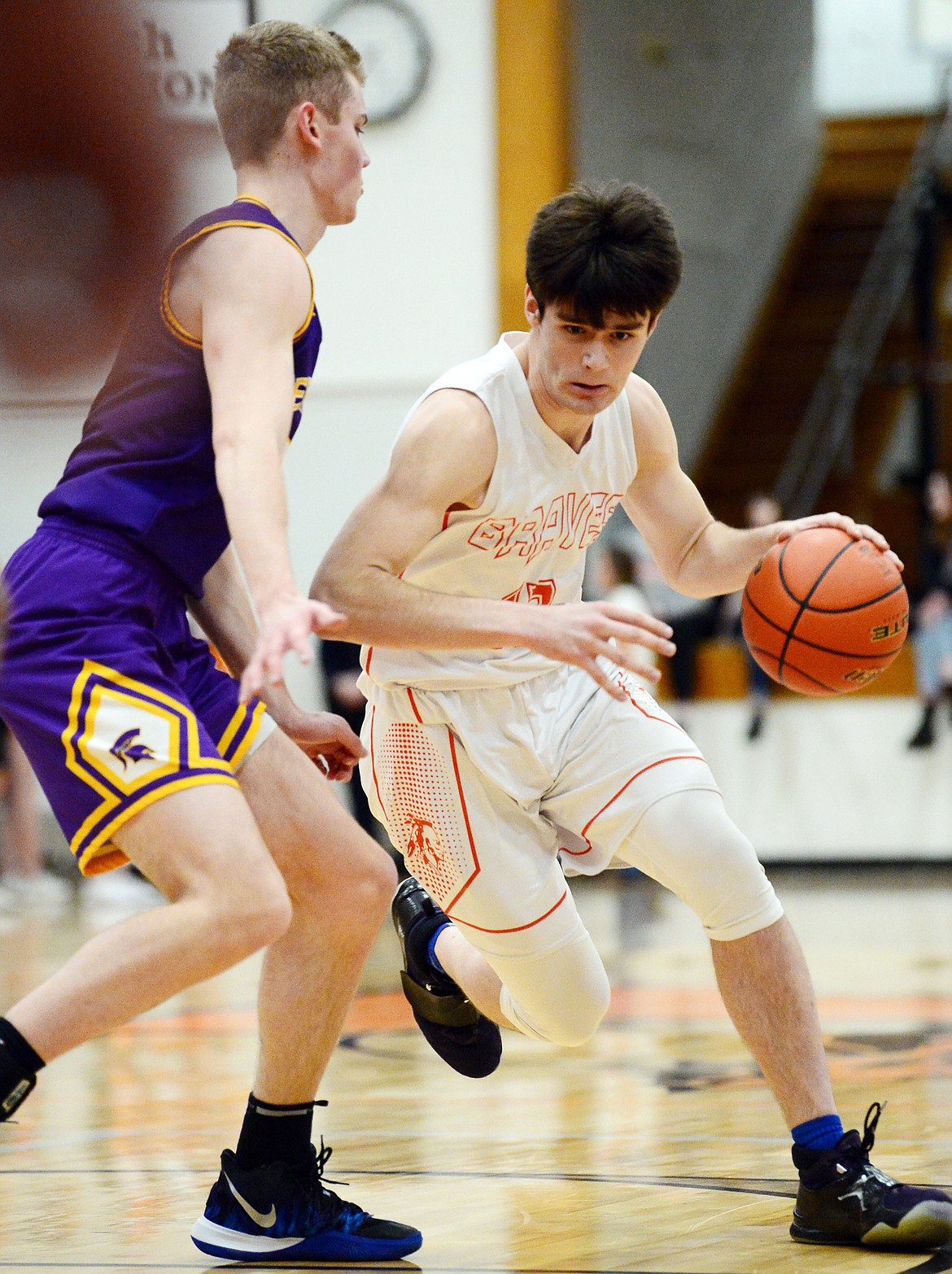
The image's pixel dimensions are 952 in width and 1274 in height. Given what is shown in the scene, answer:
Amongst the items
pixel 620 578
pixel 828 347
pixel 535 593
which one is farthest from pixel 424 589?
pixel 828 347

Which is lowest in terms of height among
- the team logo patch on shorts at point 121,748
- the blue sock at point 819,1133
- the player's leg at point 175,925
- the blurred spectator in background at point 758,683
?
the blurred spectator in background at point 758,683

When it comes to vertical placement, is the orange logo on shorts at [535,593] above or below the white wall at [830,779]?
above

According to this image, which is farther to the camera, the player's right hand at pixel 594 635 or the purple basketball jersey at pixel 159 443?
the purple basketball jersey at pixel 159 443

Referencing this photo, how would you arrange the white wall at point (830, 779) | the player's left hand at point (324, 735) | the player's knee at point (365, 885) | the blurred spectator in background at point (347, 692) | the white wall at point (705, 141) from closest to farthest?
the player's knee at point (365, 885) → the player's left hand at point (324, 735) → the blurred spectator in background at point (347, 692) → the white wall at point (830, 779) → the white wall at point (705, 141)

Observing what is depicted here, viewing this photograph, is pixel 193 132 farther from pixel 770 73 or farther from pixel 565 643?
pixel 770 73

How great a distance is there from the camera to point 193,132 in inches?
183

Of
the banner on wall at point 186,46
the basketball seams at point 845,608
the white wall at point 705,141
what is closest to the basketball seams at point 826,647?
the basketball seams at point 845,608

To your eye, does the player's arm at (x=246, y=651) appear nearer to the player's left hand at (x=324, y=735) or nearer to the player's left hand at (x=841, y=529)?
the player's left hand at (x=324, y=735)

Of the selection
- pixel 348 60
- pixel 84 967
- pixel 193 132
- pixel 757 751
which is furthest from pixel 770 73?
pixel 84 967

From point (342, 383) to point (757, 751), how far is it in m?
3.41

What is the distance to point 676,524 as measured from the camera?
323cm

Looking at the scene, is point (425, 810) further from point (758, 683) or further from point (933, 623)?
point (758, 683)

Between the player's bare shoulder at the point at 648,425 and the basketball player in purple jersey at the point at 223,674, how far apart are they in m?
0.71

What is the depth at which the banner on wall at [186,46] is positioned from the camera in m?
4.41
